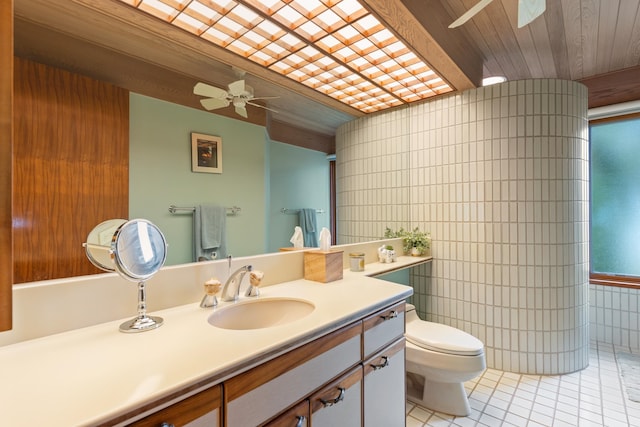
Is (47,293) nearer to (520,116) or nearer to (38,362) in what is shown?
(38,362)

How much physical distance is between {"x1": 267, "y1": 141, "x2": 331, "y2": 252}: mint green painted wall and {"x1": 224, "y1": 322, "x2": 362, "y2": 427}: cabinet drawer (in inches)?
26.1

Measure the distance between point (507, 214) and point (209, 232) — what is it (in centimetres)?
206

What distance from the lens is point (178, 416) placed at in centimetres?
65

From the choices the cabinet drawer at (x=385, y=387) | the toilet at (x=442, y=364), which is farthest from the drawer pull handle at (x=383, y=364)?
the toilet at (x=442, y=364)

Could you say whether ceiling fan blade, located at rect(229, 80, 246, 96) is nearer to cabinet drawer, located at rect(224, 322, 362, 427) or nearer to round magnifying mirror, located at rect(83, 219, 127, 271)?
round magnifying mirror, located at rect(83, 219, 127, 271)

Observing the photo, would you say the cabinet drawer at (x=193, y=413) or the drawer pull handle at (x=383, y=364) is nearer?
the cabinet drawer at (x=193, y=413)

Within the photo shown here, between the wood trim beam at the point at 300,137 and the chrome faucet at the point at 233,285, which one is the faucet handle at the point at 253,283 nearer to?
the chrome faucet at the point at 233,285

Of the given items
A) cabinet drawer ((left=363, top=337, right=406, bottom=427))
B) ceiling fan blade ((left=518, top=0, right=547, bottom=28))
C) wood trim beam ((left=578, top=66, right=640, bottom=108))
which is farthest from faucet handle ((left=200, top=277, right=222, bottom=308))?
wood trim beam ((left=578, top=66, right=640, bottom=108))

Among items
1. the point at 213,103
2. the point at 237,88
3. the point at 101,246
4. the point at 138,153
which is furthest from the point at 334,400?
the point at 237,88

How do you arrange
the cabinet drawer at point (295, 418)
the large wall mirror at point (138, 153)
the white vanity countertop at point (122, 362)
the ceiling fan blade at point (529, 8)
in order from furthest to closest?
1. the ceiling fan blade at point (529, 8)
2. the large wall mirror at point (138, 153)
3. the cabinet drawer at point (295, 418)
4. the white vanity countertop at point (122, 362)

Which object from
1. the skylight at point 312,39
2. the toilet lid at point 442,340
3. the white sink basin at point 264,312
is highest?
the skylight at point 312,39

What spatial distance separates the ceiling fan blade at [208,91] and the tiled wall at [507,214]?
1.00 metres

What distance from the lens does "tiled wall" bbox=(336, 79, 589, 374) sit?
6.95ft

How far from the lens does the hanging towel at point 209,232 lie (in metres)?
1.29
